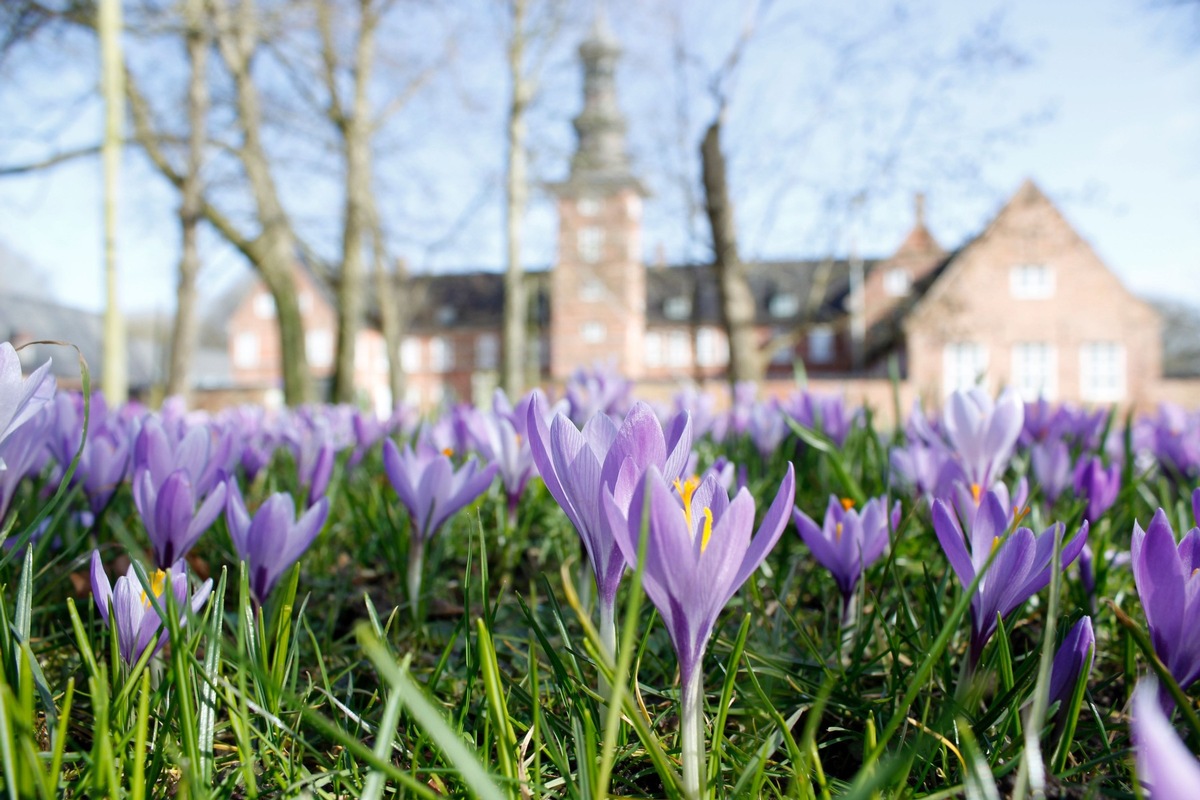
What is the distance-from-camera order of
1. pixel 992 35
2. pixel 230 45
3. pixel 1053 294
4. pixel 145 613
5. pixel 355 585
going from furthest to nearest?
1. pixel 1053 294
2. pixel 992 35
3. pixel 230 45
4. pixel 355 585
5. pixel 145 613

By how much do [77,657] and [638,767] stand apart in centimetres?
75

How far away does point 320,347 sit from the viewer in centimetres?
4497

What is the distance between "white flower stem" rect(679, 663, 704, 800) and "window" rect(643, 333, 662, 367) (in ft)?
134

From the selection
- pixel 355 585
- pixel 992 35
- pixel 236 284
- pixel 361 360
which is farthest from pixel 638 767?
pixel 236 284

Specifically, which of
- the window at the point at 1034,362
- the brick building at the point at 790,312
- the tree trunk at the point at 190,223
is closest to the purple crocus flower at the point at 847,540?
the tree trunk at the point at 190,223

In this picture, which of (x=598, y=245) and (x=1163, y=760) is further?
(x=598, y=245)

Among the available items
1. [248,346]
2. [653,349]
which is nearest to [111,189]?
[653,349]

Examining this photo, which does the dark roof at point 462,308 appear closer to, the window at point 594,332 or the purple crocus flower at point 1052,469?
the window at point 594,332

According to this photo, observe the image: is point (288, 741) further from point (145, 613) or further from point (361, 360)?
point (361, 360)

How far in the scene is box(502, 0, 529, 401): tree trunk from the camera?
46.3 ft

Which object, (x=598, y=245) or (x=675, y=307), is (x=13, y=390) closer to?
(x=598, y=245)

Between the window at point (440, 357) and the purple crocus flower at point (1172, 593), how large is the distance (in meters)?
45.3

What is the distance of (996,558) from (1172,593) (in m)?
0.14

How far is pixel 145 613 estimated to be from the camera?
0.77 m
